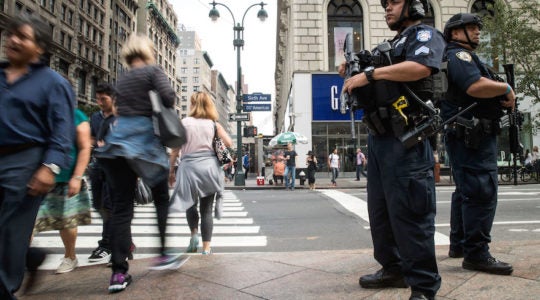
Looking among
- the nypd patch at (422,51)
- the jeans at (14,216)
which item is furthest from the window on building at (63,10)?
the nypd patch at (422,51)

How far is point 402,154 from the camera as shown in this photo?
2248 millimetres

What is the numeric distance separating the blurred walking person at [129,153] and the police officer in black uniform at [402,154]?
144 cm

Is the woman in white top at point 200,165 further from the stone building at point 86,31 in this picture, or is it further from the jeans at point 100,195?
the stone building at point 86,31

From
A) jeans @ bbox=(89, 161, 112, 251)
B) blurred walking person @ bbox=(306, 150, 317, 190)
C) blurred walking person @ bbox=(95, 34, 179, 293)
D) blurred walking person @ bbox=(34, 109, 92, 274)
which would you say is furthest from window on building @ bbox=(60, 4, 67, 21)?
blurred walking person @ bbox=(95, 34, 179, 293)

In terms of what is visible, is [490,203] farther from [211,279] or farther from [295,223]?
[295,223]

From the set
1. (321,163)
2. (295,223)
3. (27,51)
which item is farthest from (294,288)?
(321,163)

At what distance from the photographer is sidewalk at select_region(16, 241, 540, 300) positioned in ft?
8.04

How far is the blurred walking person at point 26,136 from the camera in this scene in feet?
6.57

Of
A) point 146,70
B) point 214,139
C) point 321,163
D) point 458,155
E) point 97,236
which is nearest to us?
point 146,70

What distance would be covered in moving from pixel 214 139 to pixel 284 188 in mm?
12438

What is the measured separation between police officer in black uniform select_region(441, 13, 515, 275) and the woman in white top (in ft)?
7.34

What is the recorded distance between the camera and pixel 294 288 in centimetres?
261

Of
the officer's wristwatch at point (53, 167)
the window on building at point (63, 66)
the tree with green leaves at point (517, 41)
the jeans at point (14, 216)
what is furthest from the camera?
the window on building at point (63, 66)

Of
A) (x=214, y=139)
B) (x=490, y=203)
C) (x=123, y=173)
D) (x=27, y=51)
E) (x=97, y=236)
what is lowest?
(x=97, y=236)
